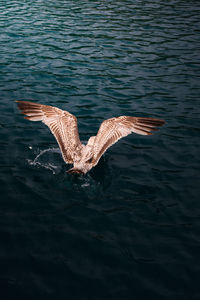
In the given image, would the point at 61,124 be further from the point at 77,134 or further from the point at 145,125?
the point at 145,125

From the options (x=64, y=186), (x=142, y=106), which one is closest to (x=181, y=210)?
(x=64, y=186)

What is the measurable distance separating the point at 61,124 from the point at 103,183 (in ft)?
7.27

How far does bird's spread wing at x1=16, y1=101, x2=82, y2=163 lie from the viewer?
7961 millimetres

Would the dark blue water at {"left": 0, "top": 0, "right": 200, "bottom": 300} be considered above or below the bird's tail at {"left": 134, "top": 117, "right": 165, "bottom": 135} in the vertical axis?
below

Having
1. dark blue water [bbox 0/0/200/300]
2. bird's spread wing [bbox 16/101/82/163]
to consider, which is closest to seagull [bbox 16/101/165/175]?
bird's spread wing [bbox 16/101/82/163]

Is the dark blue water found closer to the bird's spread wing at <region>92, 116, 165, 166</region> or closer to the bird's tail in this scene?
the bird's spread wing at <region>92, 116, 165, 166</region>

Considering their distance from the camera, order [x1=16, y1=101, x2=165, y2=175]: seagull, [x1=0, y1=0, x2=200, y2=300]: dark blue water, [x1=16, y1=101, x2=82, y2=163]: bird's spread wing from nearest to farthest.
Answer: [x1=0, y1=0, x2=200, y2=300]: dark blue water → [x1=16, y1=101, x2=165, y2=175]: seagull → [x1=16, y1=101, x2=82, y2=163]: bird's spread wing

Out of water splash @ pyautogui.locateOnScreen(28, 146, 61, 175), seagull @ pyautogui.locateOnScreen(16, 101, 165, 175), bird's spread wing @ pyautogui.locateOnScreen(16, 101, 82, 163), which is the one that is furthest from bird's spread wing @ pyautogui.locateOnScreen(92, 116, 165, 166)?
water splash @ pyautogui.locateOnScreen(28, 146, 61, 175)

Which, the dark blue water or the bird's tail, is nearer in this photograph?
the dark blue water

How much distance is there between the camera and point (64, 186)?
7.22 m

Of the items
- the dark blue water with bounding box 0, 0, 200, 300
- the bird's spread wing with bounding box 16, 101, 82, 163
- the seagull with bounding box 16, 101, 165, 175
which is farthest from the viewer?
the bird's spread wing with bounding box 16, 101, 82, 163

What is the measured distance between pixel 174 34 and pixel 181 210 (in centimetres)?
1578

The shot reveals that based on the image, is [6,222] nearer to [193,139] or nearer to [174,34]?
[193,139]

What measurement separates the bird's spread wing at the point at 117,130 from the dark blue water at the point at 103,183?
0.62 metres
